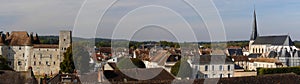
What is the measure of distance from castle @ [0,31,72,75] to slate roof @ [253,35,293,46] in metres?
39.6

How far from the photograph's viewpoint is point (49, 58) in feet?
147

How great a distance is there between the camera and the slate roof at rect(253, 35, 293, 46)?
6988 cm

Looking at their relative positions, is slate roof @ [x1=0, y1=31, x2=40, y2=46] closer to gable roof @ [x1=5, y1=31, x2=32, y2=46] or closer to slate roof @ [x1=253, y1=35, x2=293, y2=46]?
gable roof @ [x1=5, y1=31, x2=32, y2=46]

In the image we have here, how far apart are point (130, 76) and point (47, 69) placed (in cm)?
2700

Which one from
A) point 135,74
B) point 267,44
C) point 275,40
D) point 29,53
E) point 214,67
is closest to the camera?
point 135,74

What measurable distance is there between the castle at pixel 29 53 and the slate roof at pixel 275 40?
1558 inches

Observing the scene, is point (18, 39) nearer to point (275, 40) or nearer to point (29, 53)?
point (29, 53)

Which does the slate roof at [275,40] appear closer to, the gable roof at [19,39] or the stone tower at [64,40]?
the stone tower at [64,40]

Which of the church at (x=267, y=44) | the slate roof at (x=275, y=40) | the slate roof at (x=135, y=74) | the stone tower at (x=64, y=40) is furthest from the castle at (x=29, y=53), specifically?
the slate roof at (x=275, y=40)

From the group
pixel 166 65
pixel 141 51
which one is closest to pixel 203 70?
pixel 166 65

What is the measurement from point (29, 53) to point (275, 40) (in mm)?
43272

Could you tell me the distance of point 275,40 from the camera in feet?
240

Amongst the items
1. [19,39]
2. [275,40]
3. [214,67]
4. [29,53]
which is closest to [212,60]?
[214,67]

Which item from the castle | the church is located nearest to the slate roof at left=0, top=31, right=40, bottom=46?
the castle
